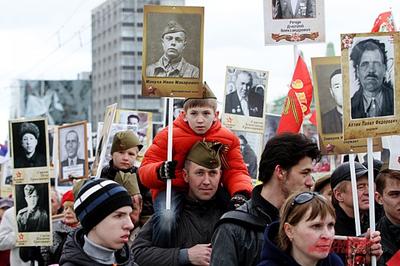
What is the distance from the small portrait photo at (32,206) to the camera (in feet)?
32.9

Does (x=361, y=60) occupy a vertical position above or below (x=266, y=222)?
above

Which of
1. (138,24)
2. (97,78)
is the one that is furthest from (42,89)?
(97,78)

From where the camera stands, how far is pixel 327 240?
18.0 feet

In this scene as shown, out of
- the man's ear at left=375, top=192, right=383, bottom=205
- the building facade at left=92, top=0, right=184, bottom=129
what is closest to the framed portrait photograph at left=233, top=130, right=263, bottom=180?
the man's ear at left=375, top=192, right=383, bottom=205

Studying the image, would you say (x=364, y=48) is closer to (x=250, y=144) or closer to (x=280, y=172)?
(x=280, y=172)

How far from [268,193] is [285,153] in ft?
0.80

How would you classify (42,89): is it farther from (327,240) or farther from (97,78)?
(327,240)

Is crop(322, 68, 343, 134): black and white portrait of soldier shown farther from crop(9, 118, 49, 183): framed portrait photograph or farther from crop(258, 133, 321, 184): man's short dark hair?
crop(9, 118, 49, 183): framed portrait photograph

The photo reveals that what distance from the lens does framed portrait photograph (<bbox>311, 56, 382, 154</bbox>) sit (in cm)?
814

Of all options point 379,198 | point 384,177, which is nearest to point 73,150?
point 379,198

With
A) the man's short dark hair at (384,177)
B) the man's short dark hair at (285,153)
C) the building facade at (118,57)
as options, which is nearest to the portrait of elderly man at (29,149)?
the man's short dark hair at (384,177)

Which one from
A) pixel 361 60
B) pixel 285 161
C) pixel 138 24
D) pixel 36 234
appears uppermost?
pixel 138 24

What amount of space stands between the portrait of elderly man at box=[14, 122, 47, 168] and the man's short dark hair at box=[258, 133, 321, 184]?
450 centimetres

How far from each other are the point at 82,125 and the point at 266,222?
25.3ft
